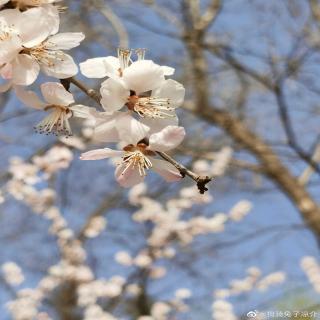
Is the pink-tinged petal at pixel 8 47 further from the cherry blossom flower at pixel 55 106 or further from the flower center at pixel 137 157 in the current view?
the flower center at pixel 137 157

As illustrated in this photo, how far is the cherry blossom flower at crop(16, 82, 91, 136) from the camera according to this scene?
31.7 inches

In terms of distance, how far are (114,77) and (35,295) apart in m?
5.24

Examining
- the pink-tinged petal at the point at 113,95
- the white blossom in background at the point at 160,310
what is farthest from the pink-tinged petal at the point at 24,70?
the white blossom in background at the point at 160,310

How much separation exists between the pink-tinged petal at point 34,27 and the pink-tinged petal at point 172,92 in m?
0.18

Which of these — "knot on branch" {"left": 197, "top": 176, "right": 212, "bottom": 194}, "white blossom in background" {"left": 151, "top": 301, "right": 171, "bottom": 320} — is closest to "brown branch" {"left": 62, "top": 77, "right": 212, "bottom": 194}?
"knot on branch" {"left": 197, "top": 176, "right": 212, "bottom": 194}

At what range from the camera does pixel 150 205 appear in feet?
20.1

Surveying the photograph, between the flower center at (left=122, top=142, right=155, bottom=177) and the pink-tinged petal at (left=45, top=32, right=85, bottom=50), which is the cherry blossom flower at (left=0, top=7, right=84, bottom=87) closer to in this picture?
the pink-tinged petal at (left=45, top=32, right=85, bottom=50)

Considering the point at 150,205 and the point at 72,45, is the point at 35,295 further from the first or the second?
the point at 72,45

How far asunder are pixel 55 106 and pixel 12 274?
5.25m

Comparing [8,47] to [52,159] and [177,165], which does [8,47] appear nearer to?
[177,165]

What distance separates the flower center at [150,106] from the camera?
0.77m

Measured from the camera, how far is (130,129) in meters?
0.76

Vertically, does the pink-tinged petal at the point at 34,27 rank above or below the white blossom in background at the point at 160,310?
above

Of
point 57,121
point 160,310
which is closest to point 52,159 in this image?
point 160,310
